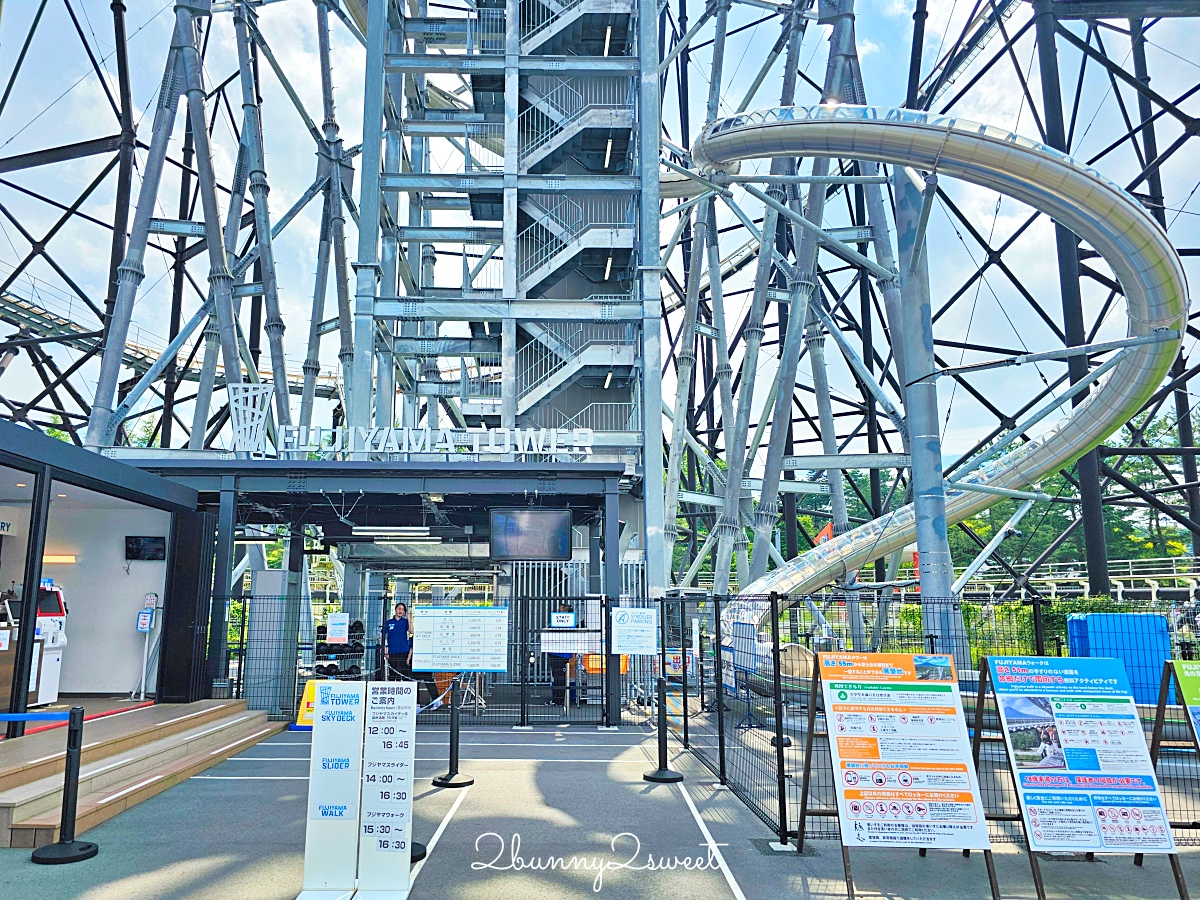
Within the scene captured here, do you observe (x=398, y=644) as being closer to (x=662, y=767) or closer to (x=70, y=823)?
(x=662, y=767)

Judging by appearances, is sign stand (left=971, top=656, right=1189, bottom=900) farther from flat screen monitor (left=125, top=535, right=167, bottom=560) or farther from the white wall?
flat screen monitor (left=125, top=535, right=167, bottom=560)

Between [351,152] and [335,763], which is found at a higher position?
[351,152]

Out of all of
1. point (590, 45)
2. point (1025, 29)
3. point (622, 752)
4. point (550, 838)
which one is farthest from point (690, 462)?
point (550, 838)

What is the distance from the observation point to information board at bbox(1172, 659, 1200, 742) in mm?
7258

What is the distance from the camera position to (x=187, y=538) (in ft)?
52.7

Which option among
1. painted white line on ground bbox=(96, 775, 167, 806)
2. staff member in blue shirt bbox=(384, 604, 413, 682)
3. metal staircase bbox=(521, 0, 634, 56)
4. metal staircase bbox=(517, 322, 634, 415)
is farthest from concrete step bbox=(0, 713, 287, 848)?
metal staircase bbox=(521, 0, 634, 56)

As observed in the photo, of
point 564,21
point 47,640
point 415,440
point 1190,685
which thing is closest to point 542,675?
point 415,440

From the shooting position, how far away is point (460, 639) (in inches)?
563

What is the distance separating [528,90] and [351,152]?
7.74 metres

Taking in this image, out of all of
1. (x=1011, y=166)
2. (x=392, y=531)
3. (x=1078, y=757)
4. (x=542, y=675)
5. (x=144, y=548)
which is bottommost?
(x=542, y=675)

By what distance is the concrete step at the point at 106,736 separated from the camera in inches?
361

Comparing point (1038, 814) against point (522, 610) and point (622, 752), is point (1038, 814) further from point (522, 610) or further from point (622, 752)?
point (522, 610)

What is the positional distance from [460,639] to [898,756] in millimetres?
8773

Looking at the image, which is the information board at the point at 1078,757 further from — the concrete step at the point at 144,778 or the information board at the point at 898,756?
the concrete step at the point at 144,778
